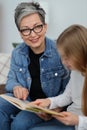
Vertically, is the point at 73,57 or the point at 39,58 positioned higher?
the point at 73,57

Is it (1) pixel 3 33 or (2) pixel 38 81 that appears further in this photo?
(1) pixel 3 33

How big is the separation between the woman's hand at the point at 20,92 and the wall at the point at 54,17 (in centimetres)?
138

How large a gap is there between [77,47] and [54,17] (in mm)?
1843

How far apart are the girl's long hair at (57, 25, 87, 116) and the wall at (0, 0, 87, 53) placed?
153 cm

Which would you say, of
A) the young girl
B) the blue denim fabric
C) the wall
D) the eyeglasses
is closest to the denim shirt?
the blue denim fabric

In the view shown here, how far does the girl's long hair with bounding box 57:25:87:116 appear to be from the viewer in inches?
46.8

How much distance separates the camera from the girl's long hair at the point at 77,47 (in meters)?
1.19

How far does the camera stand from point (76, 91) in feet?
4.58

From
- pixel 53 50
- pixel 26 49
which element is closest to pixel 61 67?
pixel 53 50

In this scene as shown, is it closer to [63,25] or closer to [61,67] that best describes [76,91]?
[61,67]

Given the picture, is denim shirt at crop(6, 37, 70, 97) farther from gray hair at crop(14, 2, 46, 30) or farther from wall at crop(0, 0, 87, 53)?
wall at crop(0, 0, 87, 53)

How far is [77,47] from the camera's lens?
1.19 m

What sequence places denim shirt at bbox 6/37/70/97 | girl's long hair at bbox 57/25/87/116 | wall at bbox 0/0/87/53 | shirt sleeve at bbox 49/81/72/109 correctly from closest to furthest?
girl's long hair at bbox 57/25/87/116
shirt sleeve at bbox 49/81/72/109
denim shirt at bbox 6/37/70/97
wall at bbox 0/0/87/53

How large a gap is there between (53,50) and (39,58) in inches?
3.8
